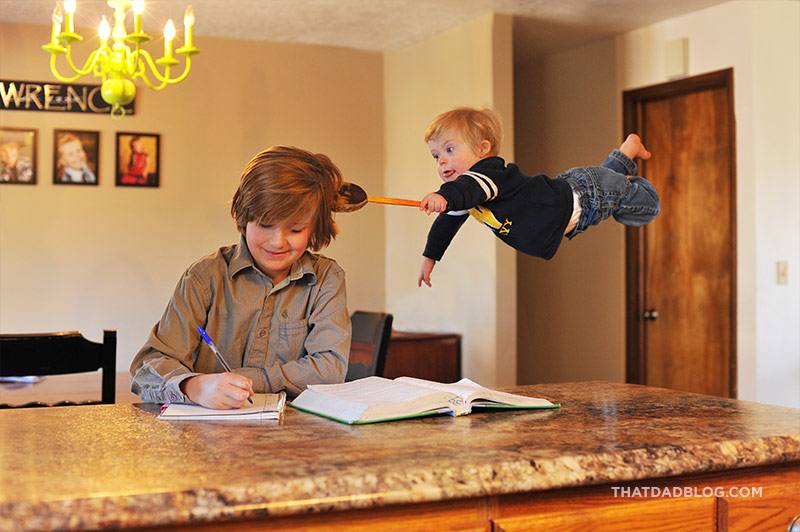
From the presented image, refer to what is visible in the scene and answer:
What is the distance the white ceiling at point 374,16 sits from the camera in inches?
179

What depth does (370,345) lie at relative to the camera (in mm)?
3273

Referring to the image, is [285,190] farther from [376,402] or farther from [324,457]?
[324,457]

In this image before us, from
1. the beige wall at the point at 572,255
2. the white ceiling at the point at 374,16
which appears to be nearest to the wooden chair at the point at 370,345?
the white ceiling at the point at 374,16

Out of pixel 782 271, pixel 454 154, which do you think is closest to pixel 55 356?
pixel 454 154

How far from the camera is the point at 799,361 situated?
414 cm

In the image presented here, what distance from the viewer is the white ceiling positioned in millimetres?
4535

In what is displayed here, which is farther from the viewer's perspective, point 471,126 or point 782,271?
point 782,271

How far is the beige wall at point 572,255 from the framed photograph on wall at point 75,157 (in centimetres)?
256

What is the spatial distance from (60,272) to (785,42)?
3.72 m

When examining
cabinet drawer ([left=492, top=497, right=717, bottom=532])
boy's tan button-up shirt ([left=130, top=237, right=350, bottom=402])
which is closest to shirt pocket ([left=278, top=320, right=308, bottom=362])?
boy's tan button-up shirt ([left=130, top=237, right=350, bottom=402])

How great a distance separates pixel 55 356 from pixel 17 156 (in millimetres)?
2869

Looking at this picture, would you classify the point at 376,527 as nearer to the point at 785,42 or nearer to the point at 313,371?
the point at 313,371

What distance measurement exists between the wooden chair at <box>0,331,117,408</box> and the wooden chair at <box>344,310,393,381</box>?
952 millimetres

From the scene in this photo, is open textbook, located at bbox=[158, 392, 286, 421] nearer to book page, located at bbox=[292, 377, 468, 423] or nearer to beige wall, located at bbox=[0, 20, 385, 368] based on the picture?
book page, located at bbox=[292, 377, 468, 423]
